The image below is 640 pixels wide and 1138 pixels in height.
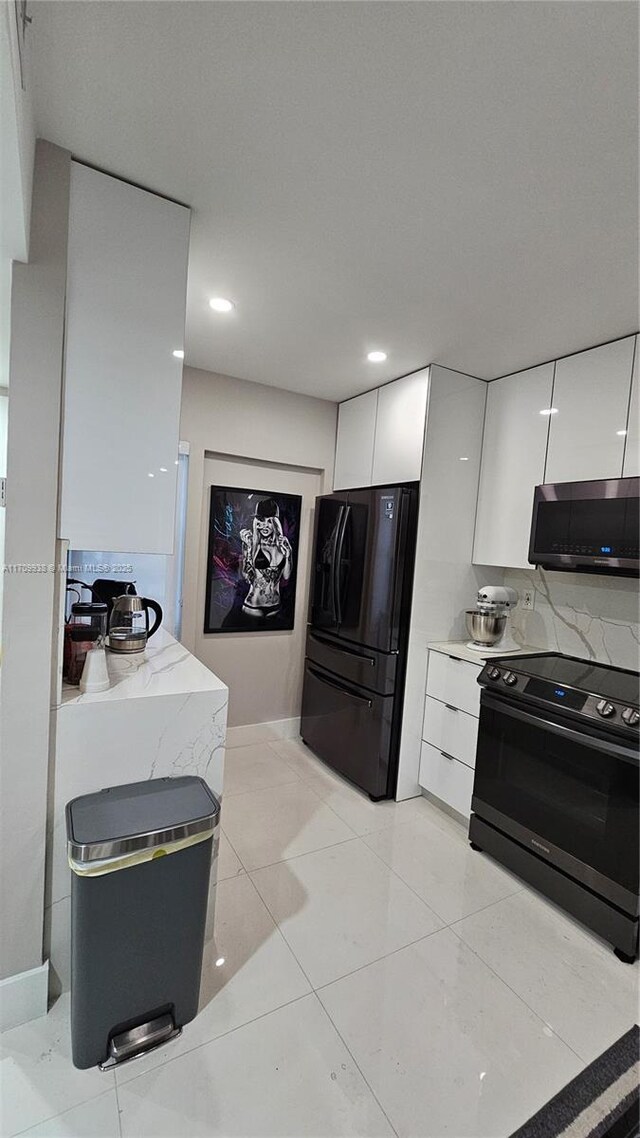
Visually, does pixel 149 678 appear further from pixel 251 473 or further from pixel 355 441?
pixel 355 441

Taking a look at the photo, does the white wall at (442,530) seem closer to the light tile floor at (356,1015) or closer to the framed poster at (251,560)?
the light tile floor at (356,1015)

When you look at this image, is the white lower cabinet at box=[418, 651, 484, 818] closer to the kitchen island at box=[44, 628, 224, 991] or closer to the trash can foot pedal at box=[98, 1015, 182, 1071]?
the kitchen island at box=[44, 628, 224, 991]

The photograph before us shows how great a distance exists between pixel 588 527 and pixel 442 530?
78cm

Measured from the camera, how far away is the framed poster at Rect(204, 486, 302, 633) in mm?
3223

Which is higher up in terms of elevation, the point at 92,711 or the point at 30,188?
the point at 30,188

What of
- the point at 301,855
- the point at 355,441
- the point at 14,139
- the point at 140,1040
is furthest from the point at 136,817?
the point at 355,441

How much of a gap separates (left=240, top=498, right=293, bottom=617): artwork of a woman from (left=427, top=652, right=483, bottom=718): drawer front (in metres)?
1.24

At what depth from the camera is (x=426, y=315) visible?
82.4 inches

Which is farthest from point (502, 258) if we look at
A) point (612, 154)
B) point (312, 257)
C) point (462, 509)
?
point (462, 509)

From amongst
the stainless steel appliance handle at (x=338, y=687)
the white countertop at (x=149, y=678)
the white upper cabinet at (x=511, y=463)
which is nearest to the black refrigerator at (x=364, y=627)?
the stainless steel appliance handle at (x=338, y=687)

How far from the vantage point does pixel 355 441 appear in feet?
10.8

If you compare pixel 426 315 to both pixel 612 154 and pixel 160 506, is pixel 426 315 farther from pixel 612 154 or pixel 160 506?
pixel 160 506

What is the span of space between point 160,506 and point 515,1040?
6.48 ft

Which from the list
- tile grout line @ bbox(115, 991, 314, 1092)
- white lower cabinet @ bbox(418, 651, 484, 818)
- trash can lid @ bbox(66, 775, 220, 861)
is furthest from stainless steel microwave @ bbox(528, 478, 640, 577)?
tile grout line @ bbox(115, 991, 314, 1092)
